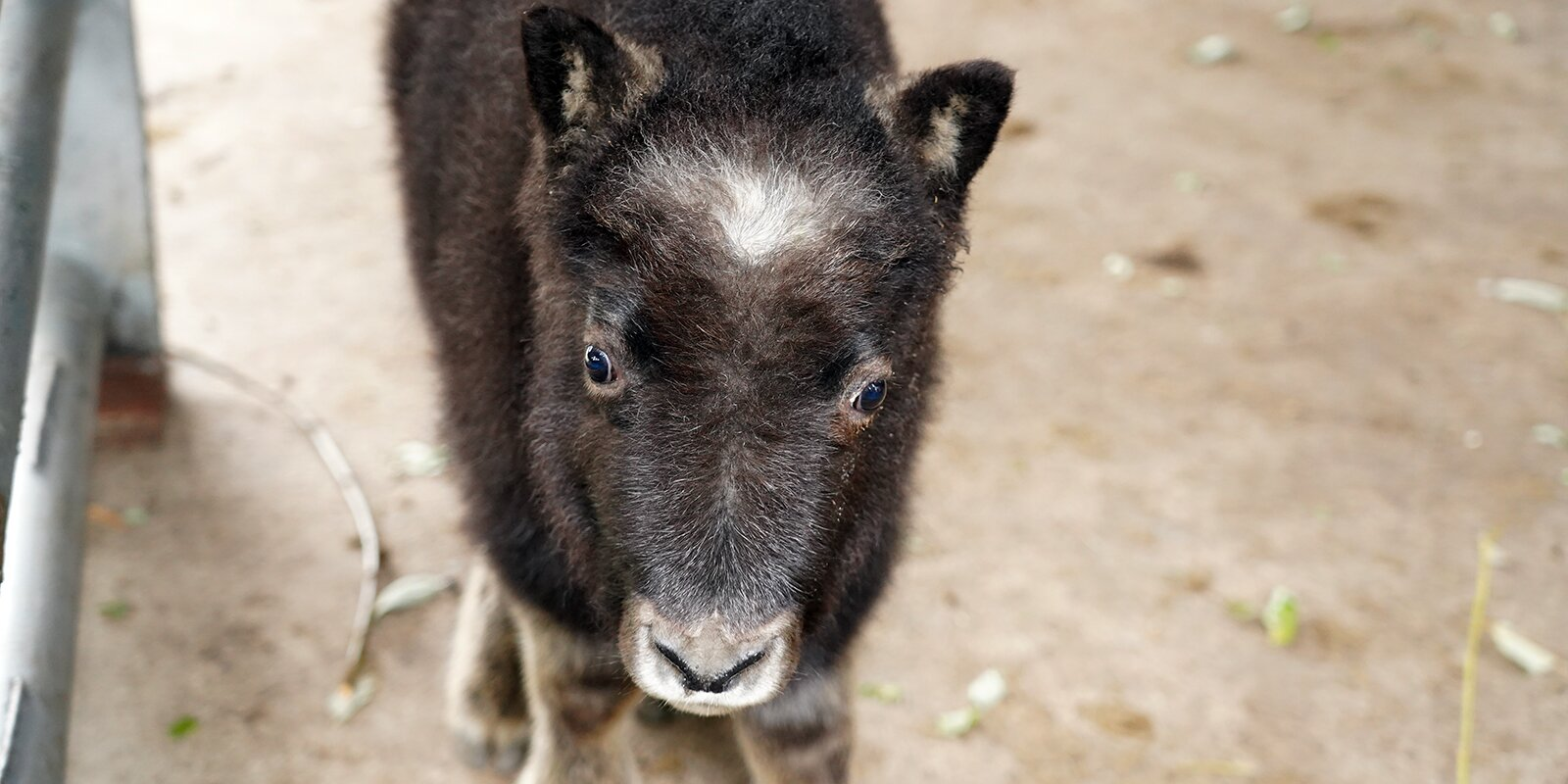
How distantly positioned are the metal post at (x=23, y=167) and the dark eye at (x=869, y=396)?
1.55 metres

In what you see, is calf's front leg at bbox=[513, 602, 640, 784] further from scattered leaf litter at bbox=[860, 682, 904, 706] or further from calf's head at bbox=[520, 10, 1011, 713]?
scattered leaf litter at bbox=[860, 682, 904, 706]

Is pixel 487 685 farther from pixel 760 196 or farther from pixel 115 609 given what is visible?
pixel 760 196

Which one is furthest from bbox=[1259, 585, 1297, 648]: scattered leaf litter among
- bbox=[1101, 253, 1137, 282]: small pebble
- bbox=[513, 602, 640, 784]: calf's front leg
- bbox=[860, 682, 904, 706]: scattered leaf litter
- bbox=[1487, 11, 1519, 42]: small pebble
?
bbox=[1487, 11, 1519, 42]: small pebble

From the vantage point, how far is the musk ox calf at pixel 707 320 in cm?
257

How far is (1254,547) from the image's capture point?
4906 mm

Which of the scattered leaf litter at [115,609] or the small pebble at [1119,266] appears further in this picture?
the small pebble at [1119,266]

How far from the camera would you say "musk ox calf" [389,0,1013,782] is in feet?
8.43

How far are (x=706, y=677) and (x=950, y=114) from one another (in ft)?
4.11

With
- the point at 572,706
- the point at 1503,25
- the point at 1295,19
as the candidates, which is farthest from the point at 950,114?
the point at 1503,25

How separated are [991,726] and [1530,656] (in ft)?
6.11

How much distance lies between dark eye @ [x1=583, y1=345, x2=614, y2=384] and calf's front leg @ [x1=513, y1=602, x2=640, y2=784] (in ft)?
3.06

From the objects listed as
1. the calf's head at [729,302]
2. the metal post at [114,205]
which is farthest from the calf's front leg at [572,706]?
the metal post at [114,205]

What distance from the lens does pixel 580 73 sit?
278 centimetres

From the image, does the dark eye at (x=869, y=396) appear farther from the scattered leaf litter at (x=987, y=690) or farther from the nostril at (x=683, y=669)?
the scattered leaf litter at (x=987, y=690)
